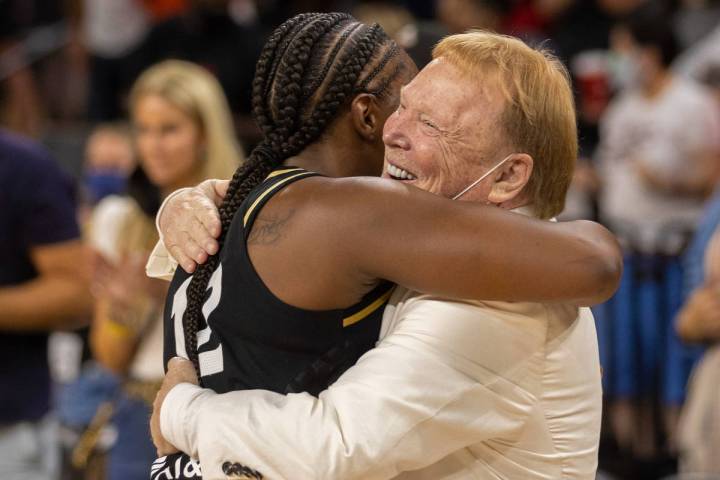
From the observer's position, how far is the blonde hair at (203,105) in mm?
4332

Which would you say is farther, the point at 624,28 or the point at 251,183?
the point at 624,28

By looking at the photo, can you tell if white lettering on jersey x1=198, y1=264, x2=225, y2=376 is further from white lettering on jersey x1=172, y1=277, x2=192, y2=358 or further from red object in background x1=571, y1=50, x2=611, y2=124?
red object in background x1=571, y1=50, x2=611, y2=124

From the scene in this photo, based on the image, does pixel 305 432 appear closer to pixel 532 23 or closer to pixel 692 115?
pixel 692 115

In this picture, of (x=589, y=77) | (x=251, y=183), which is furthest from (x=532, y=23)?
(x=251, y=183)

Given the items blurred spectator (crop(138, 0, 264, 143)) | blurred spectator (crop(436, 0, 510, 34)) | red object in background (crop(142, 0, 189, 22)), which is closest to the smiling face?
blurred spectator (crop(436, 0, 510, 34))

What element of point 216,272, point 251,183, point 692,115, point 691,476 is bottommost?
point 691,476

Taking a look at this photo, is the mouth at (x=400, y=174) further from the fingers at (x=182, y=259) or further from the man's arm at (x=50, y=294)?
the man's arm at (x=50, y=294)

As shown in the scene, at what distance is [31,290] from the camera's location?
12.5ft

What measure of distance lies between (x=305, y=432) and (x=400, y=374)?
0.18m

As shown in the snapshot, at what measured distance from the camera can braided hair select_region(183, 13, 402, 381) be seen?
2168 millimetres

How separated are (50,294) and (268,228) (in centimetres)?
194

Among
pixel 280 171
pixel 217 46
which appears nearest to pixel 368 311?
pixel 280 171

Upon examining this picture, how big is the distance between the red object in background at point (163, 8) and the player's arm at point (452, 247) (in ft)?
23.3

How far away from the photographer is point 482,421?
6.67 ft
